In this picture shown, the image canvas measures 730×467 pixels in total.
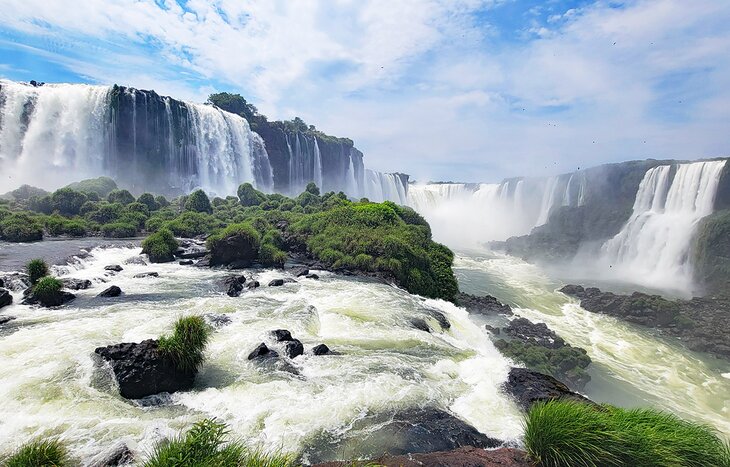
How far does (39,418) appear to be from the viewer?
699cm

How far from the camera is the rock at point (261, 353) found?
1043 cm

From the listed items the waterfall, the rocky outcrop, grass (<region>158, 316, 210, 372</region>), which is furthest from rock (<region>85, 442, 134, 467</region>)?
the waterfall

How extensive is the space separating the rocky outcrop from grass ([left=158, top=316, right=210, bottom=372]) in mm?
30932

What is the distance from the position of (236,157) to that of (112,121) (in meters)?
19.4

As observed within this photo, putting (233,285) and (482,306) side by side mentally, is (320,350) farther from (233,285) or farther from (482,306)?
(482,306)

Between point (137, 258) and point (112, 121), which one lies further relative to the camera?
point (112, 121)

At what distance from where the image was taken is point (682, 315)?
2808 cm

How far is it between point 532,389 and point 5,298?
18.3 m

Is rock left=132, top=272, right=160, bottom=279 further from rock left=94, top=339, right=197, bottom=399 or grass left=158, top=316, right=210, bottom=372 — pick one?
grass left=158, top=316, right=210, bottom=372

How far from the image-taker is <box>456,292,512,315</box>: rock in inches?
1055

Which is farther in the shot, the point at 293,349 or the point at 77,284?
the point at 77,284

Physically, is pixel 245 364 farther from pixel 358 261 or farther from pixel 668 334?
pixel 668 334

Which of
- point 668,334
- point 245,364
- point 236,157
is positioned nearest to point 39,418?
point 245,364

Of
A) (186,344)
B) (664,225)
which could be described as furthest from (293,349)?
(664,225)
